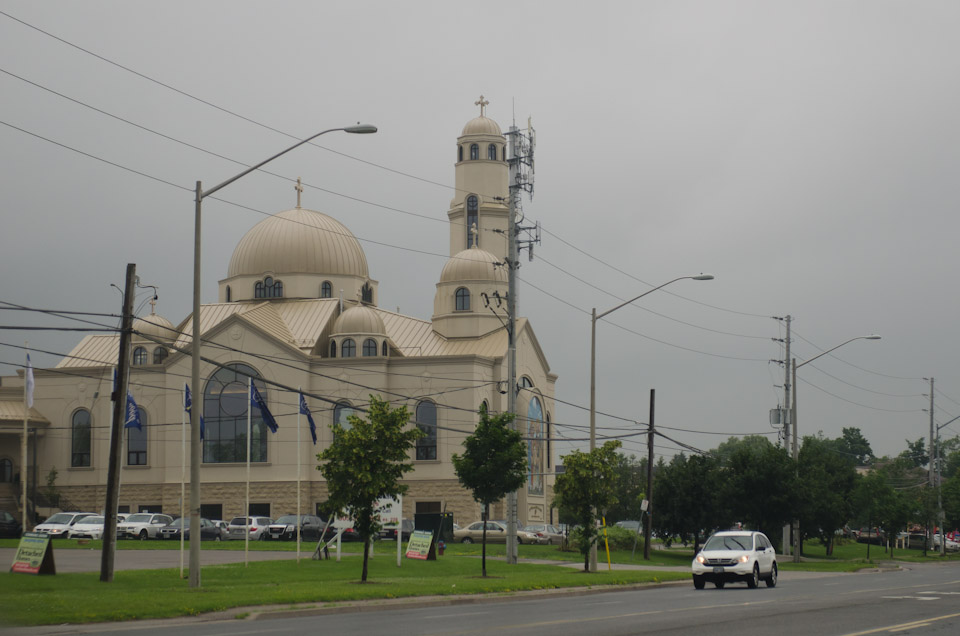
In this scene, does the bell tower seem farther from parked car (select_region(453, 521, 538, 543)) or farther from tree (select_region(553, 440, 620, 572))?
tree (select_region(553, 440, 620, 572))

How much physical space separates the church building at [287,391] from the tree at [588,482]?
31.2m

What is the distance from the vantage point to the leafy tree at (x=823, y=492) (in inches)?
2142

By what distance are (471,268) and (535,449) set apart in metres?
12.5

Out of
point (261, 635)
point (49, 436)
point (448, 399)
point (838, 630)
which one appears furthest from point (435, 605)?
point (49, 436)

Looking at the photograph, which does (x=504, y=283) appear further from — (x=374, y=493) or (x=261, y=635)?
(x=261, y=635)

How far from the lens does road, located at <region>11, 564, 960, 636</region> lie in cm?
1672

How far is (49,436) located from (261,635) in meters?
→ 62.4

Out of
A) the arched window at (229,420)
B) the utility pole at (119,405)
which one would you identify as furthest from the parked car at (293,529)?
the utility pole at (119,405)

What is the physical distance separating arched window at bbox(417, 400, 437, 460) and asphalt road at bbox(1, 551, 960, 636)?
42305mm

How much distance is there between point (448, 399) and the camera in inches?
2731

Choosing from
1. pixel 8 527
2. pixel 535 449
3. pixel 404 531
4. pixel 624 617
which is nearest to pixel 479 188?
pixel 535 449

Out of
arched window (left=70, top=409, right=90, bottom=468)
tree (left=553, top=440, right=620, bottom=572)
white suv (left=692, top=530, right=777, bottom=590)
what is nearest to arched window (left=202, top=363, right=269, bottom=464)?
arched window (left=70, top=409, right=90, bottom=468)

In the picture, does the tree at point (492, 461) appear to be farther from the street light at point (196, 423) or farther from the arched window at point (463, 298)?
the arched window at point (463, 298)

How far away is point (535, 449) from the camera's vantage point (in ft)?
243
